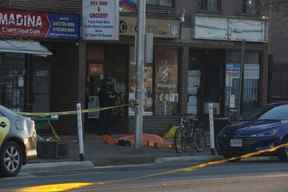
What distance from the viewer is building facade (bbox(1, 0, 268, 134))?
23922 mm

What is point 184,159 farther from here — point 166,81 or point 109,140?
point 166,81

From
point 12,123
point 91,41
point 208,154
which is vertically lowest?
point 208,154

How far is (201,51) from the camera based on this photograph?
2708 cm

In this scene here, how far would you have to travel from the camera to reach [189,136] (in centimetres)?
2019

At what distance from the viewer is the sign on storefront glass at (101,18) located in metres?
22.3

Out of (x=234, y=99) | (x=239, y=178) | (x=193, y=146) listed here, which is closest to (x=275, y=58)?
(x=234, y=99)

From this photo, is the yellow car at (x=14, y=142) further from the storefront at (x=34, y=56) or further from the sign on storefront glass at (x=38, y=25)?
the sign on storefront glass at (x=38, y=25)

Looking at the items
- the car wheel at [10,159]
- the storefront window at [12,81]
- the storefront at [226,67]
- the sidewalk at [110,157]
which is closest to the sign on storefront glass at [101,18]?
the storefront window at [12,81]

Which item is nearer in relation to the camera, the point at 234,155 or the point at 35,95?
the point at 234,155

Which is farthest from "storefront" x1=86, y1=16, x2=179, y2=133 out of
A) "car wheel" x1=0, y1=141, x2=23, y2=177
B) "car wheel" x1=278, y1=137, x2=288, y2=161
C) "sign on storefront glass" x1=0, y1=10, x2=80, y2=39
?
"car wheel" x1=0, y1=141, x2=23, y2=177

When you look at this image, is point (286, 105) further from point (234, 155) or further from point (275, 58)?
point (275, 58)

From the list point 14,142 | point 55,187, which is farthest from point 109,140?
point 55,187

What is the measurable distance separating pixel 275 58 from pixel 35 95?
15.3m

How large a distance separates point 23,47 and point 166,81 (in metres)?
6.21
